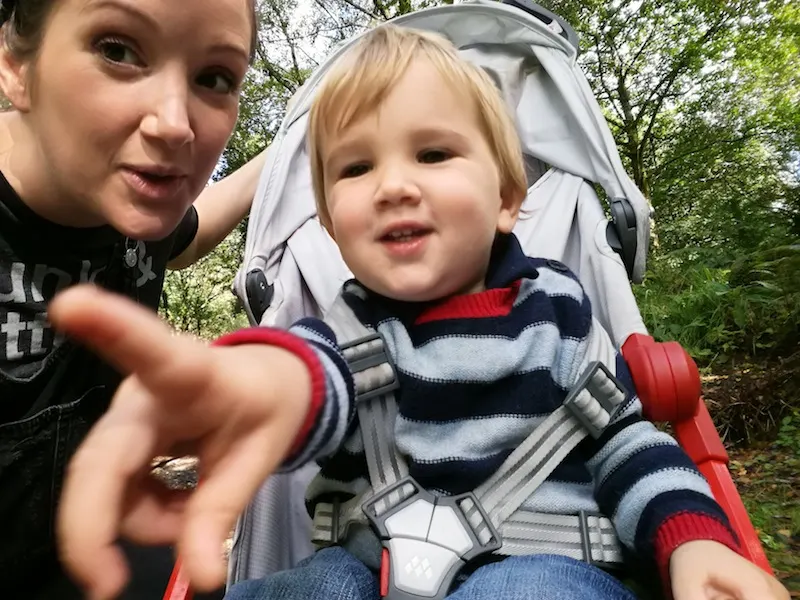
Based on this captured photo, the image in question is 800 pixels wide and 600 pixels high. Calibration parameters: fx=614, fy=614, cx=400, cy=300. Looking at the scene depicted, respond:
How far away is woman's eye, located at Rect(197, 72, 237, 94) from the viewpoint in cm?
109

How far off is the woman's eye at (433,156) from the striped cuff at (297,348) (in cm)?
49

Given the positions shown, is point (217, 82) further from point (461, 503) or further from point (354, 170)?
point (461, 503)

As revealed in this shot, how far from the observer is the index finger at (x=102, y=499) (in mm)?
442

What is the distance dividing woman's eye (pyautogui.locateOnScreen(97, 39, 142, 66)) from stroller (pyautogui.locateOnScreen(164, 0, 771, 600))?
628mm

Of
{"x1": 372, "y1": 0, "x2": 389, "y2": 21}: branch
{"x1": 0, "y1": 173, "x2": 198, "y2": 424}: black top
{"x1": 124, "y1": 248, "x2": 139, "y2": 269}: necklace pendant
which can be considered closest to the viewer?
{"x1": 0, "y1": 173, "x2": 198, "y2": 424}: black top

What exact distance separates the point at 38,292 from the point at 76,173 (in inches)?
11.7

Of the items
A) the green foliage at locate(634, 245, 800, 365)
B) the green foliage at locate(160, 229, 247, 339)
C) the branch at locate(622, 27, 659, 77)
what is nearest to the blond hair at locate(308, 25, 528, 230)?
the green foliage at locate(634, 245, 800, 365)

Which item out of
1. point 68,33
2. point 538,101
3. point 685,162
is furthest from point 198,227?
point 685,162

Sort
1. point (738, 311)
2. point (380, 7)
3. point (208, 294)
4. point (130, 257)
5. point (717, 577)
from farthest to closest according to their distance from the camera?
point (208, 294), point (380, 7), point (738, 311), point (130, 257), point (717, 577)

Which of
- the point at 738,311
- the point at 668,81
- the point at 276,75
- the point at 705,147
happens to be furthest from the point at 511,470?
the point at 668,81

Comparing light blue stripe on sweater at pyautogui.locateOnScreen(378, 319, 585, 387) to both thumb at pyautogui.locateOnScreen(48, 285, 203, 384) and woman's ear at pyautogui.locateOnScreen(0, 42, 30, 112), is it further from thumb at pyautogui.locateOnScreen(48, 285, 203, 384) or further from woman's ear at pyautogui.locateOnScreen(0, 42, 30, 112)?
woman's ear at pyautogui.locateOnScreen(0, 42, 30, 112)

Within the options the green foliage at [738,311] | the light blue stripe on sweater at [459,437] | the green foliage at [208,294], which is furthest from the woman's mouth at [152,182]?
the green foliage at [208,294]

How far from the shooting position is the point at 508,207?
1.22 meters

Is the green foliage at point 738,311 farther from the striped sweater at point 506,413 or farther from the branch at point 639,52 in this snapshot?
the branch at point 639,52
